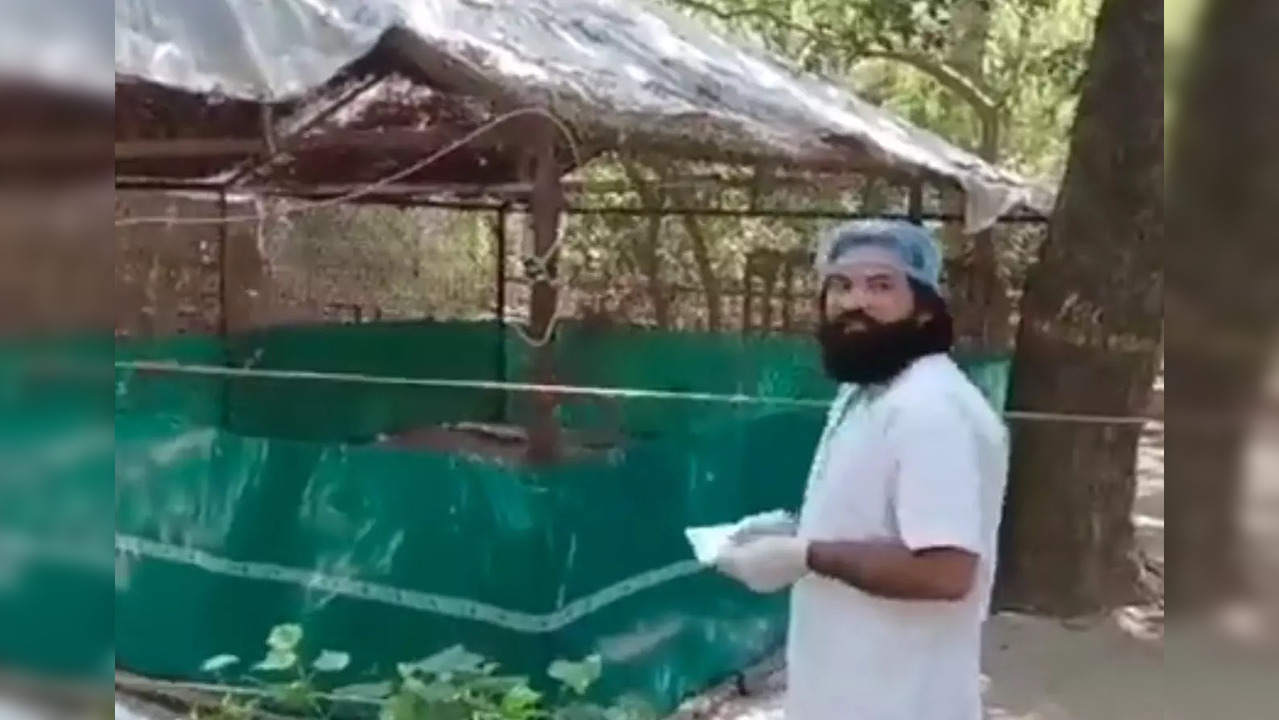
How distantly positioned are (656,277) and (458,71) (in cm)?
276

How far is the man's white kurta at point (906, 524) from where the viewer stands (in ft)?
4.57

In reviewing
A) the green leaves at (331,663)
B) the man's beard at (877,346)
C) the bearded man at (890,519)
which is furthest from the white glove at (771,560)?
the green leaves at (331,663)

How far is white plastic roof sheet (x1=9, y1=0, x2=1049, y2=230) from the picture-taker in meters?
2.79

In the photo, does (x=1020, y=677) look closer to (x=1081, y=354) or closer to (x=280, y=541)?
(x=1081, y=354)

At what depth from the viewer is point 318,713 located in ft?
9.43

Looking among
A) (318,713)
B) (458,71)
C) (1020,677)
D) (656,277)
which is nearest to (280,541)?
(318,713)

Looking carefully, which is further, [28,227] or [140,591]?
[140,591]

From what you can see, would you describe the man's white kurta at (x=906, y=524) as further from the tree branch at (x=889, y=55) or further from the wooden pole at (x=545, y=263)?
the tree branch at (x=889, y=55)

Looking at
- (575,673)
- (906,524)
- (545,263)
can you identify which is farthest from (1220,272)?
(545,263)

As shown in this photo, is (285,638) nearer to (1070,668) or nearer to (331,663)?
(331,663)

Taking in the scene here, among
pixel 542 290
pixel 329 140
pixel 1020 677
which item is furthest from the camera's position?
pixel 542 290

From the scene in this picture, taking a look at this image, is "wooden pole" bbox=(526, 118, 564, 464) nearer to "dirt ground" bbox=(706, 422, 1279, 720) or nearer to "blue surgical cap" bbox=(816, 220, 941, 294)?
"dirt ground" bbox=(706, 422, 1279, 720)

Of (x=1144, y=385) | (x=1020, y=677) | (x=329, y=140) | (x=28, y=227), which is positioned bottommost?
(x=1020, y=677)

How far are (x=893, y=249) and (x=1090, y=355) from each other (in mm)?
2127
